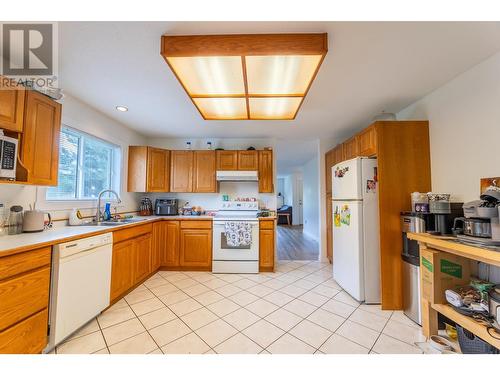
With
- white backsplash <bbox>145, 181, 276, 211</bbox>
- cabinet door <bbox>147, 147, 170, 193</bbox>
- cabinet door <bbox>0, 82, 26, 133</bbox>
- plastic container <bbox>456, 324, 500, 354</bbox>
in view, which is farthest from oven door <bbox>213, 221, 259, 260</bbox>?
cabinet door <bbox>0, 82, 26, 133</bbox>

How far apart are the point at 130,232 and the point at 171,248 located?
95 centimetres

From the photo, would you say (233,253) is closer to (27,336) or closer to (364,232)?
(364,232)

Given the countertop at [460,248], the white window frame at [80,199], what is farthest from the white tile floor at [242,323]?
Answer: the white window frame at [80,199]

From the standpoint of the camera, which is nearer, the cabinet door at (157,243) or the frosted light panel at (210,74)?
the frosted light panel at (210,74)

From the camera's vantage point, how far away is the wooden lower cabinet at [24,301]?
1203mm

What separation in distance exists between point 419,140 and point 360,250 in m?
1.40

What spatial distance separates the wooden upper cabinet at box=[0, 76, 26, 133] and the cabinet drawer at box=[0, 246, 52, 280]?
96 centimetres

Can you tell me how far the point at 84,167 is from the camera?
8.67 ft

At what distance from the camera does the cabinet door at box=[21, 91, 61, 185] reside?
1649 mm

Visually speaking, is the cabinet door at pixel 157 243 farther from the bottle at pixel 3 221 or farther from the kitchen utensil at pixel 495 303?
the kitchen utensil at pixel 495 303

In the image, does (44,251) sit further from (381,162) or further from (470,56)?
(470,56)
